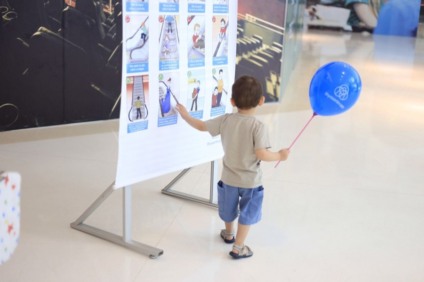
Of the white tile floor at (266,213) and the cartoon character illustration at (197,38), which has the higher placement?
the cartoon character illustration at (197,38)

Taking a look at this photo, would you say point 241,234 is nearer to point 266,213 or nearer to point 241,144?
point 241,144

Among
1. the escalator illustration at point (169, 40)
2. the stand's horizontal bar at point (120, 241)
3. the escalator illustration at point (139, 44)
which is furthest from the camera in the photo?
the stand's horizontal bar at point (120, 241)

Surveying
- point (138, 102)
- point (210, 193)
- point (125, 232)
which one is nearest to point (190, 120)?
point (138, 102)

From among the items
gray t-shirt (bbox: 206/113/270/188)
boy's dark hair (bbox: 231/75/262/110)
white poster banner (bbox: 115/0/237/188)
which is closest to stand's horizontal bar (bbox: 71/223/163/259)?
white poster banner (bbox: 115/0/237/188)

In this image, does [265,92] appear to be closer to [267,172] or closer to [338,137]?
[338,137]

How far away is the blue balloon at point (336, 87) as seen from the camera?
3.11 meters

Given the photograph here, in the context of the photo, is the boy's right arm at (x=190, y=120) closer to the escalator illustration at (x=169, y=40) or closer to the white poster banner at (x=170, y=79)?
the white poster banner at (x=170, y=79)

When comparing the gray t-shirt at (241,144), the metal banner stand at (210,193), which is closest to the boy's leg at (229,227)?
the gray t-shirt at (241,144)

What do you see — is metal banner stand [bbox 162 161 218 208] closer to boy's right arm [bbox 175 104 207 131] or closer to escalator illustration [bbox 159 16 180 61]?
boy's right arm [bbox 175 104 207 131]

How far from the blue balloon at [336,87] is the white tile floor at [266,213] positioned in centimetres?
82

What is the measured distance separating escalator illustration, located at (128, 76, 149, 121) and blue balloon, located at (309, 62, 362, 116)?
3.16ft

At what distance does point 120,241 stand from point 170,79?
933 mm

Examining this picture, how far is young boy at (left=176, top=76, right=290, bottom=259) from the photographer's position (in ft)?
9.39

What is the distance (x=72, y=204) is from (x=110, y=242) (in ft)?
2.10
